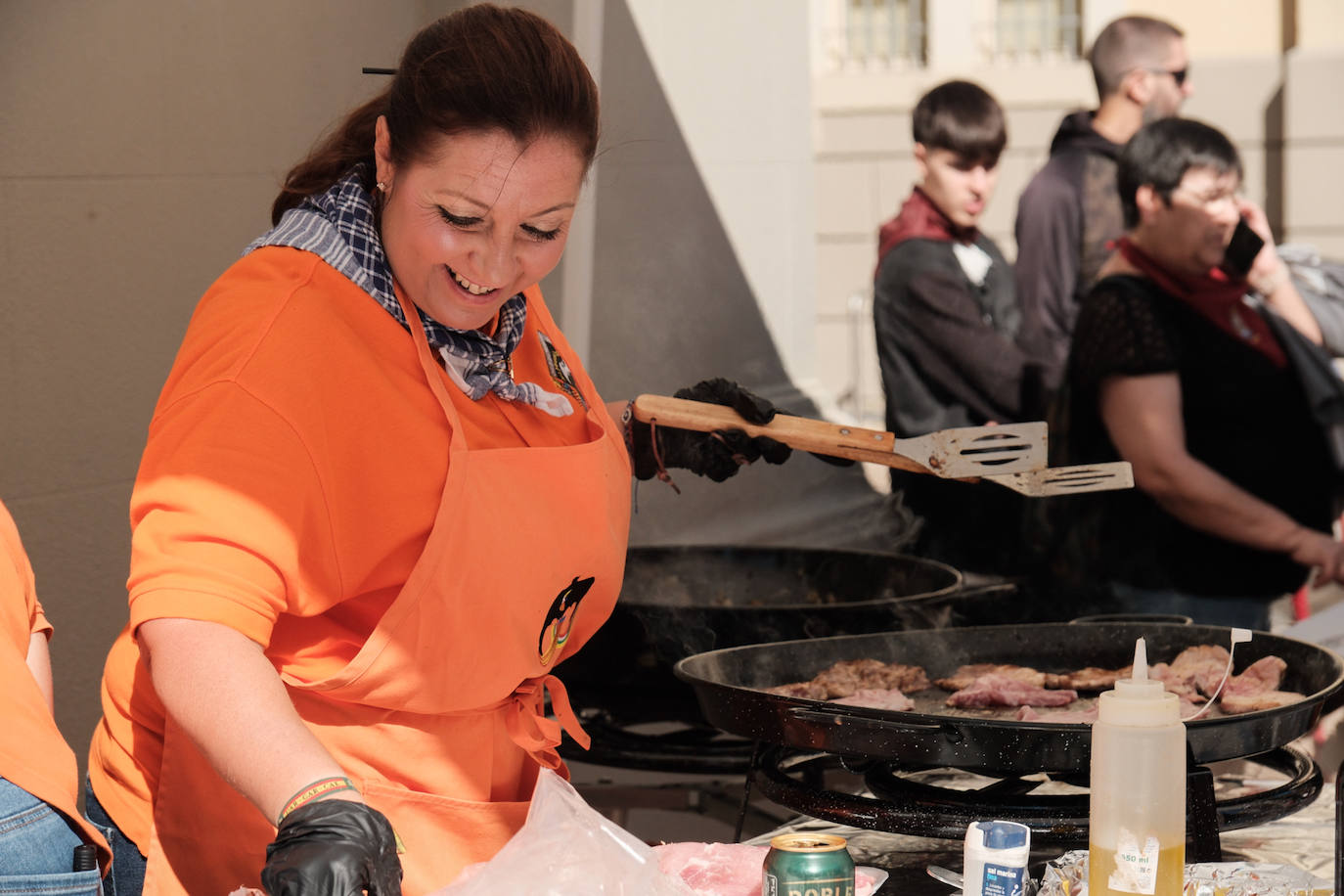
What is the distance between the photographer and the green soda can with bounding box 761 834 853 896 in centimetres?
144

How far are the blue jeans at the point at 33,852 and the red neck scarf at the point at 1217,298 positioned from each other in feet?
10.0

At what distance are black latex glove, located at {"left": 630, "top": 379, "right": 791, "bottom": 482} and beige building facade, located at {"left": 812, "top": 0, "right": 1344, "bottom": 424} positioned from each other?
25.9ft

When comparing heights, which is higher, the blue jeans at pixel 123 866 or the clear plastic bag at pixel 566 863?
the clear plastic bag at pixel 566 863

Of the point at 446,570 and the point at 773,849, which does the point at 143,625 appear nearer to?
the point at 446,570

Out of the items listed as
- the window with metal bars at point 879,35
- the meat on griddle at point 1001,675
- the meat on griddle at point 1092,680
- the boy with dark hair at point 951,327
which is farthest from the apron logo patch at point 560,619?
the window with metal bars at point 879,35

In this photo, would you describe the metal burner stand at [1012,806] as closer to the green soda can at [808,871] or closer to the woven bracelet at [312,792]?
the green soda can at [808,871]

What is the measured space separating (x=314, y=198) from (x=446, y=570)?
0.51m

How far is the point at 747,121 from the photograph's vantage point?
527 cm

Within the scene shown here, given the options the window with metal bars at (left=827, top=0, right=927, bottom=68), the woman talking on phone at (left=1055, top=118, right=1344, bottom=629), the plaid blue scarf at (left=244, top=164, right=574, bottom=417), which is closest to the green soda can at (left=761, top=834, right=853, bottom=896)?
the plaid blue scarf at (left=244, top=164, right=574, bottom=417)

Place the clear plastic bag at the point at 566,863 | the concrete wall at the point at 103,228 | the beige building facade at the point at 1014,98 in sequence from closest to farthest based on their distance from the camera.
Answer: the clear plastic bag at the point at 566,863, the concrete wall at the point at 103,228, the beige building facade at the point at 1014,98

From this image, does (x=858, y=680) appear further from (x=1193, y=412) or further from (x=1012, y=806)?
(x=1193, y=412)

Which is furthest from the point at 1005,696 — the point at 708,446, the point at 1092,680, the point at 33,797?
the point at 33,797

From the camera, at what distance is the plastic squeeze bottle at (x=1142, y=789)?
145cm

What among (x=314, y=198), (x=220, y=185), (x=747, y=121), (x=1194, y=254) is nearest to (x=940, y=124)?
(x=747, y=121)
